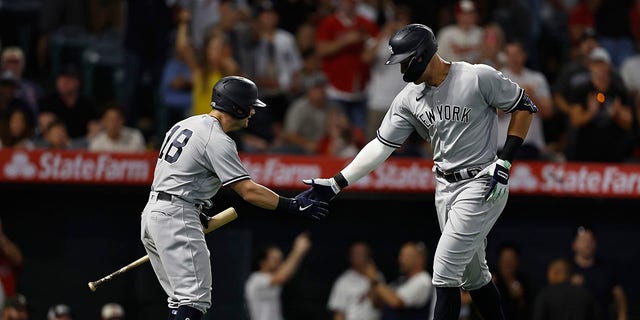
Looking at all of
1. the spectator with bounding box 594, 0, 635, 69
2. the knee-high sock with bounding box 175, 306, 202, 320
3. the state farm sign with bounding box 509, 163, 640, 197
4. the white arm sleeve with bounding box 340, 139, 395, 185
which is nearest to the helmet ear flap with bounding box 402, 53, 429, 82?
the white arm sleeve with bounding box 340, 139, 395, 185

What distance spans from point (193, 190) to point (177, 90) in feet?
17.0

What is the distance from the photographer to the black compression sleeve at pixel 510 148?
816 centimetres

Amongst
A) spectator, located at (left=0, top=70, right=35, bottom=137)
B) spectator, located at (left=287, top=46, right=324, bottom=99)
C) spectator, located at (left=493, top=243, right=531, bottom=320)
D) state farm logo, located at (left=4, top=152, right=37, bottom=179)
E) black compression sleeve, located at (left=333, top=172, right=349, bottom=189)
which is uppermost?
black compression sleeve, located at (left=333, top=172, right=349, bottom=189)

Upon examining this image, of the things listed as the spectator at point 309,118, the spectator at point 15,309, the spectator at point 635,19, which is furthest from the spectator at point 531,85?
the spectator at point 15,309

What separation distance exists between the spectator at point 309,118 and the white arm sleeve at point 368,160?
449cm

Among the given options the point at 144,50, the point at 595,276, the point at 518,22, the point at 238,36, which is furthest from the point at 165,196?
the point at 518,22

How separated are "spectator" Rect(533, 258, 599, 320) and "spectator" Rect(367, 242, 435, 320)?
45.2 inches

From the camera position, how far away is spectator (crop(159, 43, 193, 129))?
13.2m

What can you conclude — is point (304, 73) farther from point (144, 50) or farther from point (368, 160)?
point (368, 160)

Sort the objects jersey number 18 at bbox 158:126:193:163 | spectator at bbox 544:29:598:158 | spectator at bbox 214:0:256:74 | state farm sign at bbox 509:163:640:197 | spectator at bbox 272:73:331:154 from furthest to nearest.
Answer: spectator at bbox 214:0:256:74
spectator at bbox 544:29:598:158
spectator at bbox 272:73:331:154
state farm sign at bbox 509:163:640:197
jersey number 18 at bbox 158:126:193:163

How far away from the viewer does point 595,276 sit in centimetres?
1228

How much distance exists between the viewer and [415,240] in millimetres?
13430

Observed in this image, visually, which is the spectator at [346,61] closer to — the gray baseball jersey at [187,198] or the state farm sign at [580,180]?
the state farm sign at [580,180]

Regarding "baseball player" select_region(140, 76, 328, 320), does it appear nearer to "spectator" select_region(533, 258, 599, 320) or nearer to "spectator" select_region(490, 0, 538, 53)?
"spectator" select_region(533, 258, 599, 320)
